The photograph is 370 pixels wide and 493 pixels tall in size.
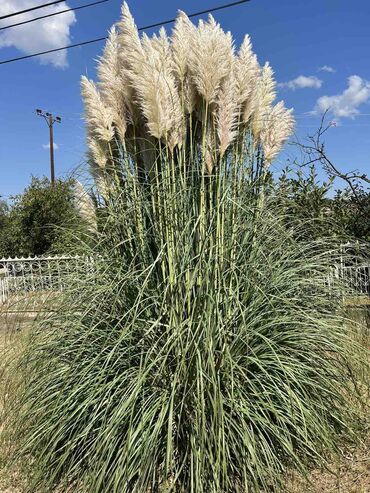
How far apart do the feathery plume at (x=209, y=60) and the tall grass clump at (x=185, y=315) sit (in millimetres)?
12

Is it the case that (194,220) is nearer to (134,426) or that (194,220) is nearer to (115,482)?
(134,426)

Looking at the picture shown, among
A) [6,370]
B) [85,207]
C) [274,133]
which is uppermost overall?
[274,133]

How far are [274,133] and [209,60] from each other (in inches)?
29.5

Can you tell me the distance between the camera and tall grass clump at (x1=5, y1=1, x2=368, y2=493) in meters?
2.22

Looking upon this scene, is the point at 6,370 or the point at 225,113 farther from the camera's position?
the point at 6,370

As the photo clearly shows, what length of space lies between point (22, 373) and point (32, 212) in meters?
14.9

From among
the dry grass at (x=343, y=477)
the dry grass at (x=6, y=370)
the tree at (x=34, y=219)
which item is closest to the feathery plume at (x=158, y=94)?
the dry grass at (x=6, y=370)

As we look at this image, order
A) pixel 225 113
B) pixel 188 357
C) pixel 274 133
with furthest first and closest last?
1. pixel 274 133
2. pixel 225 113
3. pixel 188 357

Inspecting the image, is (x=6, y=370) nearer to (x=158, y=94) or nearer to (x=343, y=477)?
(x=158, y=94)

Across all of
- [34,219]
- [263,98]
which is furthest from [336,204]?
[34,219]

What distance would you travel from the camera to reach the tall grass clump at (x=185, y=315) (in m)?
2.22

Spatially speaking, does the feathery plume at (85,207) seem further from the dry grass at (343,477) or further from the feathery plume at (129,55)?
the dry grass at (343,477)

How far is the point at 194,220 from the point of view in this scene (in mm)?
2676

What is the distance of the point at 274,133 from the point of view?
10.3 feet
